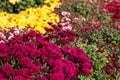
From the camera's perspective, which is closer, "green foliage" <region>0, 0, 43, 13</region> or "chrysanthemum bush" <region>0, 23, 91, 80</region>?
"chrysanthemum bush" <region>0, 23, 91, 80</region>

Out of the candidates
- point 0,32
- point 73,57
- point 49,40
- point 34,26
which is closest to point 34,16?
point 34,26

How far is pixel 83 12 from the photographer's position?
37.1ft

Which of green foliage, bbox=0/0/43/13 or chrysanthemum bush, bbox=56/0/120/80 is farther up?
green foliage, bbox=0/0/43/13

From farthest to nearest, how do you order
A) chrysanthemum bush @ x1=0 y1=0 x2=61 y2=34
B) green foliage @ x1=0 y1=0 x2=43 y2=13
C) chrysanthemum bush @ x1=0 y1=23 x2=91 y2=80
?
green foliage @ x1=0 y1=0 x2=43 y2=13 → chrysanthemum bush @ x1=0 y1=0 x2=61 y2=34 → chrysanthemum bush @ x1=0 y1=23 x2=91 y2=80

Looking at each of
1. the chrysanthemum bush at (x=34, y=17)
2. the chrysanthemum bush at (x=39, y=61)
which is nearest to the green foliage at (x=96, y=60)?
the chrysanthemum bush at (x=39, y=61)

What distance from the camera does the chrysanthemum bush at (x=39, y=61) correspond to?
6.28 metres

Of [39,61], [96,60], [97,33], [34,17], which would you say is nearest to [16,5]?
[34,17]

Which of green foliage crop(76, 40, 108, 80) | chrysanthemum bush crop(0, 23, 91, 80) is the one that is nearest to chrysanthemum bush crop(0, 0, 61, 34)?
green foliage crop(76, 40, 108, 80)

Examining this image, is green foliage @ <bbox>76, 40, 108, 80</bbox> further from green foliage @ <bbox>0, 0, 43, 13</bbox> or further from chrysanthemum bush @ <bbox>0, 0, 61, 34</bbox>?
green foliage @ <bbox>0, 0, 43, 13</bbox>

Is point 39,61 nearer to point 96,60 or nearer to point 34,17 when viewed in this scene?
point 96,60

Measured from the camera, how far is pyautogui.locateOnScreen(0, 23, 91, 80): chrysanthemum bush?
6.28 m

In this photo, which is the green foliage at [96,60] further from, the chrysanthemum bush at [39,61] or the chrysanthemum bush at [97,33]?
the chrysanthemum bush at [39,61]

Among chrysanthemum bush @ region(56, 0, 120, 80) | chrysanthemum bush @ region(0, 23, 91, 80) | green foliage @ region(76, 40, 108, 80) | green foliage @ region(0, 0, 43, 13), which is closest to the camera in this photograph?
chrysanthemum bush @ region(0, 23, 91, 80)

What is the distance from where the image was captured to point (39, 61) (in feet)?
21.9
